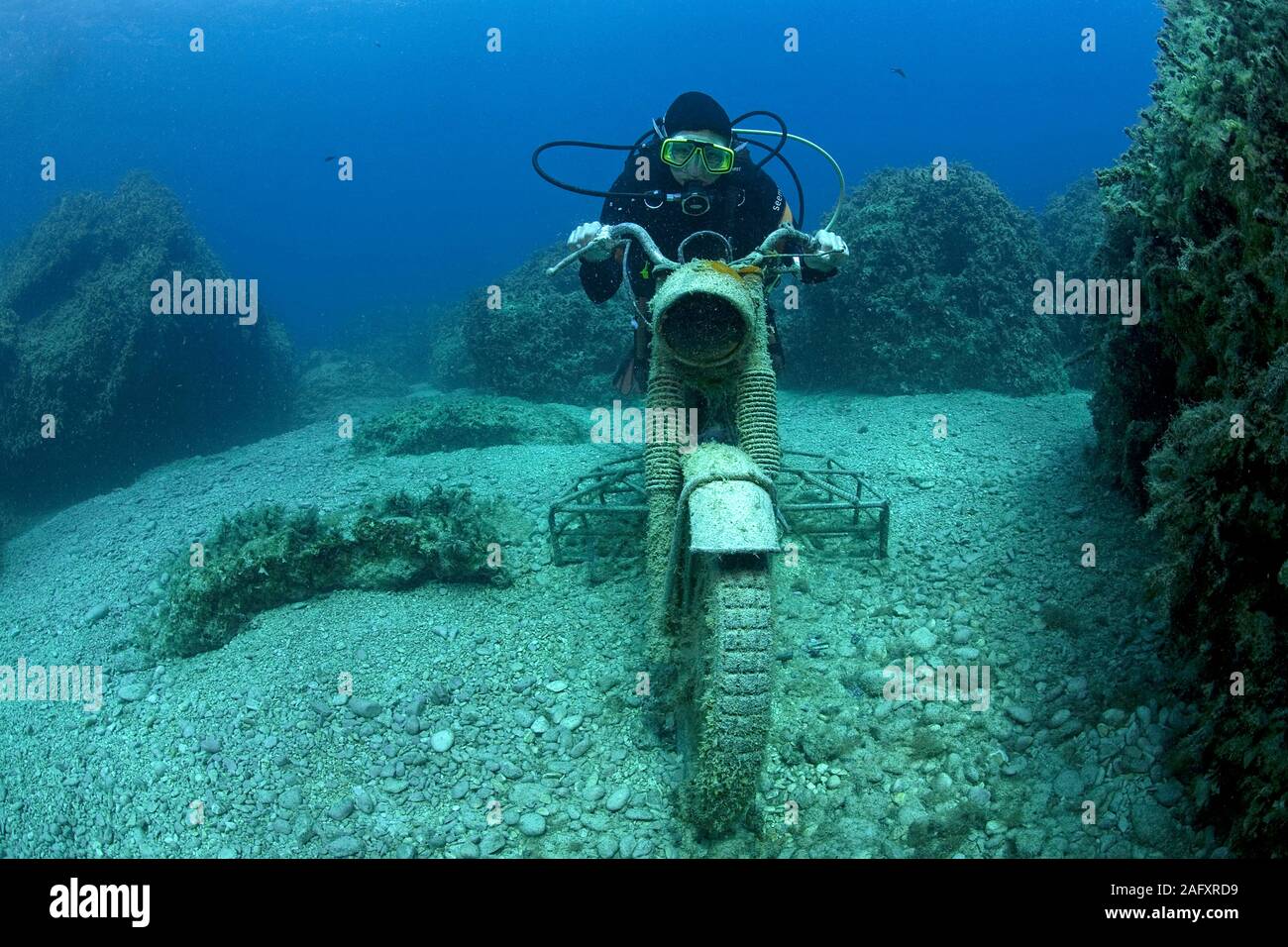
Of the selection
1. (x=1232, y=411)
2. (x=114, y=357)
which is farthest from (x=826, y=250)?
(x=114, y=357)

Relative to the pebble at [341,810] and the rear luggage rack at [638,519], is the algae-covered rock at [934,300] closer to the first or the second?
the rear luggage rack at [638,519]

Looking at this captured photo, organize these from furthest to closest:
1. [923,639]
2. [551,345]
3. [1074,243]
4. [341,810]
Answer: [551,345] → [1074,243] → [923,639] → [341,810]

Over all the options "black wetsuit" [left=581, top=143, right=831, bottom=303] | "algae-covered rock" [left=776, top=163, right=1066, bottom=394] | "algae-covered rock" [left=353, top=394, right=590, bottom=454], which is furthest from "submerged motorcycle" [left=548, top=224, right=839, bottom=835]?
"algae-covered rock" [left=776, top=163, right=1066, bottom=394]

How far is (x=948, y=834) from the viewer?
114 inches

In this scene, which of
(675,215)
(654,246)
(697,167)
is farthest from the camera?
(675,215)

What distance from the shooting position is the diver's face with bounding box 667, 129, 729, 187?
4828 millimetres

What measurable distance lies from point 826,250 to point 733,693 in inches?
114

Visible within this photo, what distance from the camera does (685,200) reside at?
483 cm

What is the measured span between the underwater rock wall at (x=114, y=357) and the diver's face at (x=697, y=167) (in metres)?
13.6

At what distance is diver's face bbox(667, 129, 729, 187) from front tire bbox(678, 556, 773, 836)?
3395mm

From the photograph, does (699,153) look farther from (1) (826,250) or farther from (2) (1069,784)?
(2) (1069,784)

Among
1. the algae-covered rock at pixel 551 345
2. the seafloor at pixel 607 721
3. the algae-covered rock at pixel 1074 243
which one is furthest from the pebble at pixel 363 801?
the algae-covered rock at pixel 551 345

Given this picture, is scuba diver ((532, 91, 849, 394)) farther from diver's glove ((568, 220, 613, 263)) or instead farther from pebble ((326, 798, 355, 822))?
pebble ((326, 798, 355, 822))

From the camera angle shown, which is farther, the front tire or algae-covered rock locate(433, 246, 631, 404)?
algae-covered rock locate(433, 246, 631, 404)
